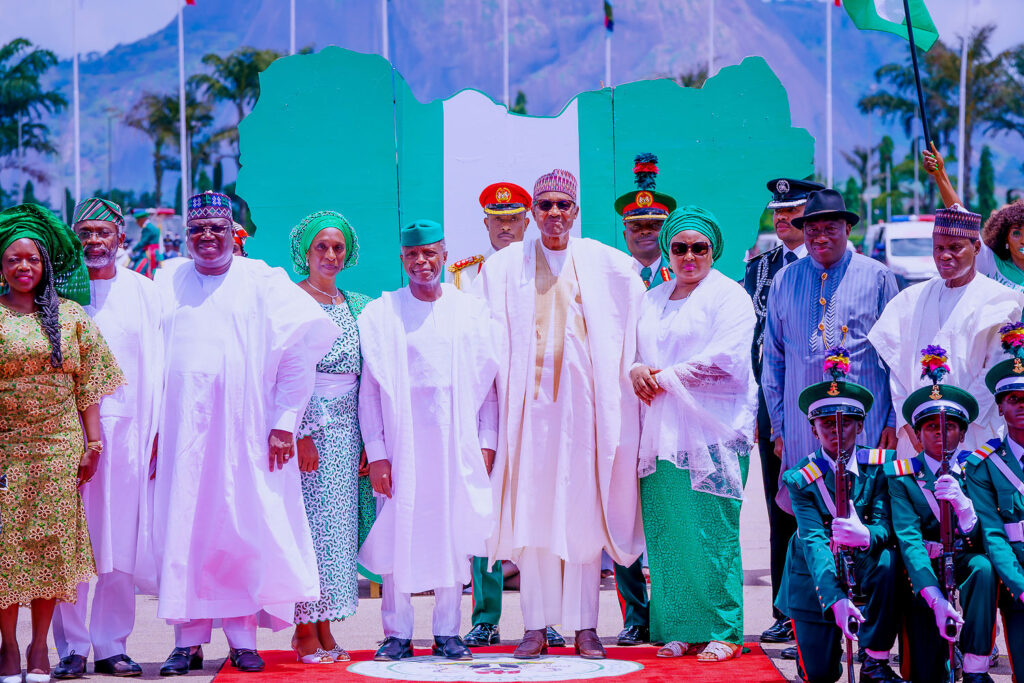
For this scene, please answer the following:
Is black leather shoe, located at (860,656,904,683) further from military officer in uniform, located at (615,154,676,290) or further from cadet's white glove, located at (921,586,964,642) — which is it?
military officer in uniform, located at (615,154,676,290)

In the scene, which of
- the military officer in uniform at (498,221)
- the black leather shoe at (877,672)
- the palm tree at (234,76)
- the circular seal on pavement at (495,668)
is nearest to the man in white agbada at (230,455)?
the circular seal on pavement at (495,668)

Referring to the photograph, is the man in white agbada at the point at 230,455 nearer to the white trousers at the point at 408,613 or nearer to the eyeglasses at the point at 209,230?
the eyeglasses at the point at 209,230

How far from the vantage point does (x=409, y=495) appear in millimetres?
5465

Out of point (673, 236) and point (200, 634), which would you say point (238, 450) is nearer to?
point (200, 634)

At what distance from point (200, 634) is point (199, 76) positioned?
120ft

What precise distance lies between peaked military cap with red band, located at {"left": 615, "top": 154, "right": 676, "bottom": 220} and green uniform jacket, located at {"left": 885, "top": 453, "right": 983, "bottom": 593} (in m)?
2.39

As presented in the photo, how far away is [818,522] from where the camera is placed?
488 centimetres

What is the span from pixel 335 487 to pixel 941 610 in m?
2.59

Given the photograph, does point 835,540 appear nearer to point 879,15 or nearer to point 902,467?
point 902,467

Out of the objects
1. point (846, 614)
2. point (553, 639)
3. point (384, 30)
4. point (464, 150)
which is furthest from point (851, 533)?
point (384, 30)

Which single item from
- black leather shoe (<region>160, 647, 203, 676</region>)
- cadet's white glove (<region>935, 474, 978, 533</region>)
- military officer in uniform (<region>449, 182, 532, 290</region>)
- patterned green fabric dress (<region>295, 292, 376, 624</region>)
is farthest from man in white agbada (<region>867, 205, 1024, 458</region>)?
black leather shoe (<region>160, 647, 203, 676</region>)

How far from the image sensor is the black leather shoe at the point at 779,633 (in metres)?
5.80

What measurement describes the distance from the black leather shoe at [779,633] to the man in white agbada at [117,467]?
2.82 meters

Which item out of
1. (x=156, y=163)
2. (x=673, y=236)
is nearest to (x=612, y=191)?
(x=673, y=236)
